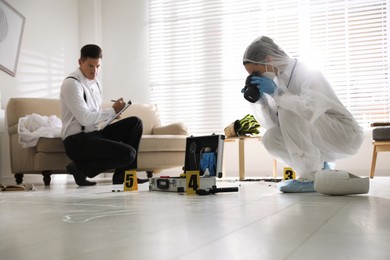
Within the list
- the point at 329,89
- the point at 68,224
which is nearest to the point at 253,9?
the point at 329,89

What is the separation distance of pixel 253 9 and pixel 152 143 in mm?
2225

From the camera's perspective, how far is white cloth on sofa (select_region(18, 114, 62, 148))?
395 cm

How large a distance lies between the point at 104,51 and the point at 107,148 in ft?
9.32

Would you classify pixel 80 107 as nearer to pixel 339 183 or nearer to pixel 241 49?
pixel 339 183

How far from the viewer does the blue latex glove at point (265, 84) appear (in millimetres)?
2551

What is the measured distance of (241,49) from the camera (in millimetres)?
5703

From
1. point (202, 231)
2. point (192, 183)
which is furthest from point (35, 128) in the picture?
point (202, 231)

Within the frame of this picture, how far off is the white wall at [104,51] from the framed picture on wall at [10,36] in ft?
0.31

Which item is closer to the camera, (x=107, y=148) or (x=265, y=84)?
(x=265, y=84)

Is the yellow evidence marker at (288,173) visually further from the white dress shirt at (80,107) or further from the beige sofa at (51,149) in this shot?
the beige sofa at (51,149)

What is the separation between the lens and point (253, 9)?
566 cm

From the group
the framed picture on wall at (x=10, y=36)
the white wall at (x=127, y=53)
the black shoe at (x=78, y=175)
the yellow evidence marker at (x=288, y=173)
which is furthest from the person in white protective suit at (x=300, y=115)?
the white wall at (x=127, y=53)

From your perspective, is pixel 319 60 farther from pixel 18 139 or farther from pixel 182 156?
pixel 18 139

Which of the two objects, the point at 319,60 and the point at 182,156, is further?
the point at 319,60
